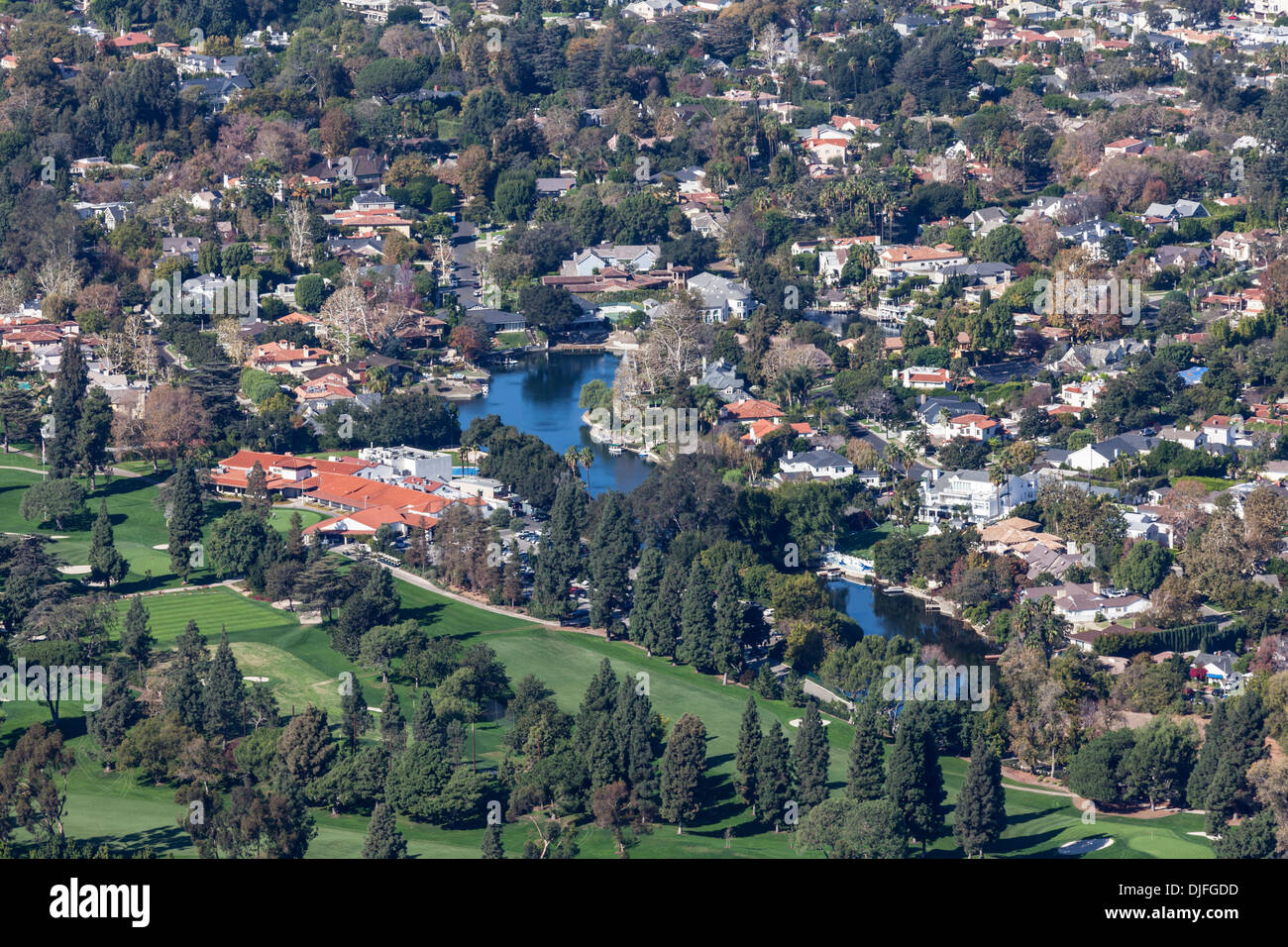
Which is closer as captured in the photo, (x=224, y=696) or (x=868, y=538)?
(x=224, y=696)

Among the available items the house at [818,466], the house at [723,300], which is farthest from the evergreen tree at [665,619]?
the house at [723,300]

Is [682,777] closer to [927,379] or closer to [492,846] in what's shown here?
[492,846]

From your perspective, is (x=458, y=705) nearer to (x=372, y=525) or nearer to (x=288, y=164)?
(x=372, y=525)

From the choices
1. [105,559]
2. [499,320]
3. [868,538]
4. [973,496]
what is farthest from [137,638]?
[499,320]

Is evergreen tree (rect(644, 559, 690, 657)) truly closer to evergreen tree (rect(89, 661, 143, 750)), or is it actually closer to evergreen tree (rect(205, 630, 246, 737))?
evergreen tree (rect(205, 630, 246, 737))

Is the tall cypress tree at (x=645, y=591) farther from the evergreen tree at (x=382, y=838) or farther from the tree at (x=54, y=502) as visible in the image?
the tree at (x=54, y=502)

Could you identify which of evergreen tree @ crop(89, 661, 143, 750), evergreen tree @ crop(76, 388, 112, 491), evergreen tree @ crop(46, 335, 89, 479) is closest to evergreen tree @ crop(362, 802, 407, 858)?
evergreen tree @ crop(89, 661, 143, 750)
